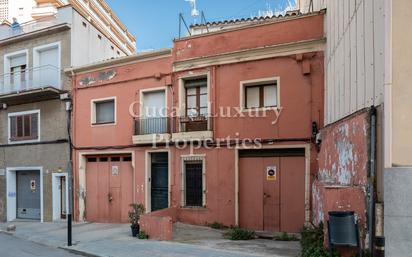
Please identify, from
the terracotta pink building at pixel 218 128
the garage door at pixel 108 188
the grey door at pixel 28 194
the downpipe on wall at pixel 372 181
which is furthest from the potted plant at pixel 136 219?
the grey door at pixel 28 194

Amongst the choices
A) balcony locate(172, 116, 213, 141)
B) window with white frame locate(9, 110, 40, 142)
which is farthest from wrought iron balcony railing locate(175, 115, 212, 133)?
window with white frame locate(9, 110, 40, 142)

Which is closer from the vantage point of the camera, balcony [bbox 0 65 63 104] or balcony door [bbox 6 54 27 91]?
balcony [bbox 0 65 63 104]

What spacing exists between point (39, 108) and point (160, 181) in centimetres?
736

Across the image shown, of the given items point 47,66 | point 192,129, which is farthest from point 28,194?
point 192,129

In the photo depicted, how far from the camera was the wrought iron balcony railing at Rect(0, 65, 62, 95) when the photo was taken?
655 inches

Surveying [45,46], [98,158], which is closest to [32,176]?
[98,158]

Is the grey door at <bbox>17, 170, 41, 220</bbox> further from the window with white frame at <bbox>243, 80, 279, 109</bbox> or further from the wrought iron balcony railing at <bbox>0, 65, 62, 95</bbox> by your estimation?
the window with white frame at <bbox>243, 80, 279, 109</bbox>

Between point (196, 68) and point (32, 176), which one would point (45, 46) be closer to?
point (32, 176)

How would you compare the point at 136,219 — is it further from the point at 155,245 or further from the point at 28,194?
the point at 28,194

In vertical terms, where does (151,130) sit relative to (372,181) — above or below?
above

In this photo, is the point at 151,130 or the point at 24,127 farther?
the point at 24,127

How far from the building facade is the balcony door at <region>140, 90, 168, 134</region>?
409cm

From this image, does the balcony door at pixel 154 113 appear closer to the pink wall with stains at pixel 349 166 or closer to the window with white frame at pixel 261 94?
the window with white frame at pixel 261 94

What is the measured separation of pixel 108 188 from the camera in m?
15.1
